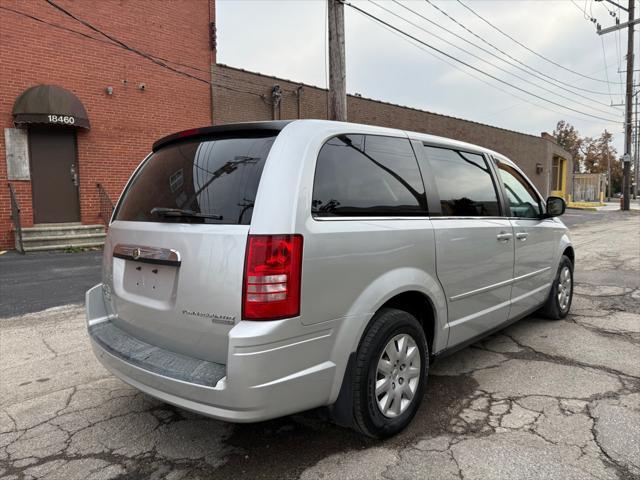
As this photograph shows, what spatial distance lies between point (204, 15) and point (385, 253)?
517 inches

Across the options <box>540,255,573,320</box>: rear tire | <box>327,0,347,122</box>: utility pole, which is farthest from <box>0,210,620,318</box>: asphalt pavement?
<box>540,255,573,320</box>: rear tire

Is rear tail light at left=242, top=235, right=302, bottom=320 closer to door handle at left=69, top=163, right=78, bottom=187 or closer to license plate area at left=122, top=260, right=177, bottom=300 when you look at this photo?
license plate area at left=122, top=260, right=177, bottom=300

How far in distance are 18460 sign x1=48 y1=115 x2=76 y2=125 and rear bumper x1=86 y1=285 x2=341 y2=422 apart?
10.1 meters

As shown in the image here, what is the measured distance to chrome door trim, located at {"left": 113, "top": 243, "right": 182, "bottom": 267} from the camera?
2463 millimetres

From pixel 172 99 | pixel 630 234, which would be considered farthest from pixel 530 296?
pixel 630 234

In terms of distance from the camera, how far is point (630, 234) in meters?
14.3

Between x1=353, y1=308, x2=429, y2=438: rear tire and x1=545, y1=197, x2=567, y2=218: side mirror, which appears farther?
x1=545, y1=197, x2=567, y2=218: side mirror

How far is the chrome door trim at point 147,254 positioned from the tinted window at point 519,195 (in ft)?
9.71

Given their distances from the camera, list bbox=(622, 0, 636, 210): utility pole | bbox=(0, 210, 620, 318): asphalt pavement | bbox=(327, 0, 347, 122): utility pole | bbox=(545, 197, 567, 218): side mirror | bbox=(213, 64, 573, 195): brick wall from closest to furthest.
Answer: bbox=(545, 197, 567, 218): side mirror
bbox=(0, 210, 620, 318): asphalt pavement
bbox=(327, 0, 347, 122): utility pole
bbox=(213, 64, 573, 195): brick wall
bbox=(622, 0, 636, 210): utility pole

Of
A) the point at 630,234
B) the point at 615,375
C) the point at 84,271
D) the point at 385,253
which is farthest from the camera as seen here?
the point at 630,234

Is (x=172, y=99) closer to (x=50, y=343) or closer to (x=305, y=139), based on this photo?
(x=50, y=343)

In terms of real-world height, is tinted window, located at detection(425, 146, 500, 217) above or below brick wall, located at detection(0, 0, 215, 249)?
below

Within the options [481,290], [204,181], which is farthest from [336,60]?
[204,181]

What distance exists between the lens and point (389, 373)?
2.74 m
